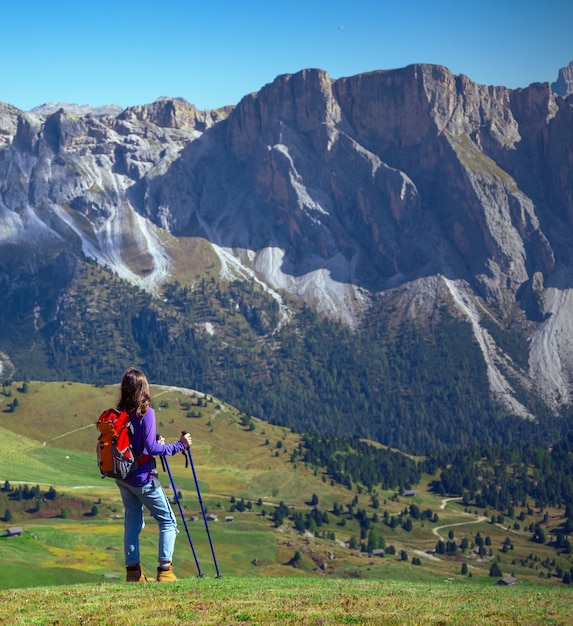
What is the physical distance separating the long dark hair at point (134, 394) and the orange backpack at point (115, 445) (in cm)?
32

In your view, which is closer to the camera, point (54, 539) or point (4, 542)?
point (4, 542)

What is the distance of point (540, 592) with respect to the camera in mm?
37719

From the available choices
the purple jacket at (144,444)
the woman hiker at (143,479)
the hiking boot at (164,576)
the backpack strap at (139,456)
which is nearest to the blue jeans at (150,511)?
the woman hiker at (143,479)

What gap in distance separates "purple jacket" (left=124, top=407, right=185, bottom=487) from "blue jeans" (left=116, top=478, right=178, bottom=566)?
421 mm

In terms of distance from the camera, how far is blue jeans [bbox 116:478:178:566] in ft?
106

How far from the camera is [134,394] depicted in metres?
31.3

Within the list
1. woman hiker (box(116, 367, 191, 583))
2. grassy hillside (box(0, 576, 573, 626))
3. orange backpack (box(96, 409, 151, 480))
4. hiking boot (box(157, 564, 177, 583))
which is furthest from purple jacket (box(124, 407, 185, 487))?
hiking boot (box(157, 564, 177, 583))

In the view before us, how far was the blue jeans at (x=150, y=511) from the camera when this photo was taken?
106 ft

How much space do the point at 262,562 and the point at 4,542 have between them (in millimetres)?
60915

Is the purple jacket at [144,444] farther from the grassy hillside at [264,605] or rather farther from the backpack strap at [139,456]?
the grassy hillside at [264,605]

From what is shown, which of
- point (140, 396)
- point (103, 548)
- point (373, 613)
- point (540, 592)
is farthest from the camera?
point (103, 548)

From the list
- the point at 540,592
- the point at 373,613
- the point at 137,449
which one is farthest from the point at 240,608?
the point at 540,592

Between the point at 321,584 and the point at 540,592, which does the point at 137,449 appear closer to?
the point at 321,584

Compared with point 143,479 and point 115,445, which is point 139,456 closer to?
point 143,479
